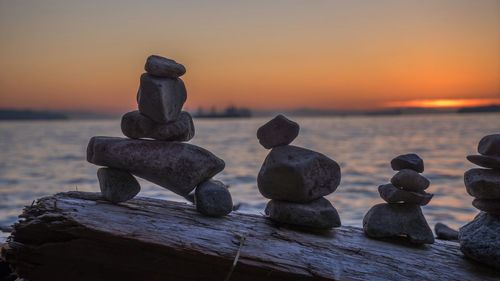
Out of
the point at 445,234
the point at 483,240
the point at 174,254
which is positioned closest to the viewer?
the point at 174,254

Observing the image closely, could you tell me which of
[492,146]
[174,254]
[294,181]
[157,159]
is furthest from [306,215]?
[492,146]

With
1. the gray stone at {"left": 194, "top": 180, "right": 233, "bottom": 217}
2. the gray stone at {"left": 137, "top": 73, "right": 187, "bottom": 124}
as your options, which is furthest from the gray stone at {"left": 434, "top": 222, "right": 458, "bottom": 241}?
the gray stone at {"left": 137, "top": 73, "right": 187, "bottom": 124}

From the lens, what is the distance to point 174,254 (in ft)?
17.4

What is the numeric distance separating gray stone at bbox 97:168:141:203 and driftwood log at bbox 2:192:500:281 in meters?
0.45

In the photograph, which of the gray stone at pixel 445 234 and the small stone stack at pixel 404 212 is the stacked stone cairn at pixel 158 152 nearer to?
the small stone stack at pixel 404 212

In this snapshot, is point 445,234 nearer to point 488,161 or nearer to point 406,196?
point 406,196

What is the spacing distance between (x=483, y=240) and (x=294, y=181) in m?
2.30

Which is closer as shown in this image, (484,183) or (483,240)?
(483,240)

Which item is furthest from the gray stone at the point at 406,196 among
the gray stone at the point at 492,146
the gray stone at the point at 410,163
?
the gray stone at the point at 492,146

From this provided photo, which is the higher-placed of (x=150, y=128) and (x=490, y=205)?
(x=150, y=128)

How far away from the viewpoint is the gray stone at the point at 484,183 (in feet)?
19.5

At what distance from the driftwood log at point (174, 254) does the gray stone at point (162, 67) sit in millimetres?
1795

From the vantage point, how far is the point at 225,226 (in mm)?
6055

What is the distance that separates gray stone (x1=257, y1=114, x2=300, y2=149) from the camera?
6.79m
